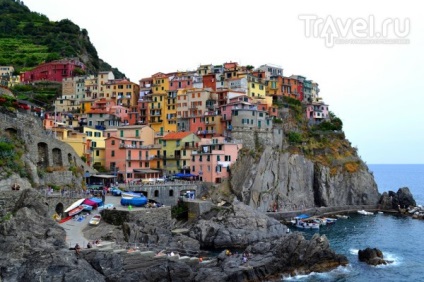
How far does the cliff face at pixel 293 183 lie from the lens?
7238cm

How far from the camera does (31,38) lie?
14138 centimetres

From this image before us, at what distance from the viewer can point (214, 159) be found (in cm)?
7294

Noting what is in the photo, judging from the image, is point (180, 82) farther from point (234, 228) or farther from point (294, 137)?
point (234, 228)

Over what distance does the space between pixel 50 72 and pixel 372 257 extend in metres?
83.0

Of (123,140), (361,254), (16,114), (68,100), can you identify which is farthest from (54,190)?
(68,100)

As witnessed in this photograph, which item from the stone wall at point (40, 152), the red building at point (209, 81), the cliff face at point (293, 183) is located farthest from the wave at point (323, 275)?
the red building at point (209, 81)

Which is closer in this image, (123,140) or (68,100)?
(123,140)

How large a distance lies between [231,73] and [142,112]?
1802cm

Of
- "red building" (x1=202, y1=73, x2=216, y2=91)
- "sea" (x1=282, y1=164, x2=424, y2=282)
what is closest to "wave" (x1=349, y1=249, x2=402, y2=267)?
"sea" (x1=282, y1=164, x2=424, y2=282)

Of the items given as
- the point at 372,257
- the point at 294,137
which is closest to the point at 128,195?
the point at 372,257

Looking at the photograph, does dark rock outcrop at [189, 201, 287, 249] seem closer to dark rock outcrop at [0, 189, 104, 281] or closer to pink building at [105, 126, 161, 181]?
pink building at [105, 126, 161, 181]

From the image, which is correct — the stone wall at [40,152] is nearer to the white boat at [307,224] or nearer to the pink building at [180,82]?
the white boat at [307,224]

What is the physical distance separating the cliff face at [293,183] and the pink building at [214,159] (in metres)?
1.47

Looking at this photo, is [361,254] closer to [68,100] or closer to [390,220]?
[390,220]
